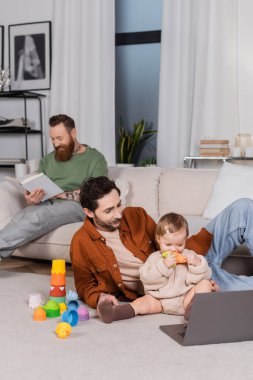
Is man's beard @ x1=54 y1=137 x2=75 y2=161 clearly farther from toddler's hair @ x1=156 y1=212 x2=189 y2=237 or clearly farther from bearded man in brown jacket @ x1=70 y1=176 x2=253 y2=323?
toddler's hair @ x1=156 y1=212 x2=189 y2=237

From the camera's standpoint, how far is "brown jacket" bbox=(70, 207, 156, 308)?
2570 mm

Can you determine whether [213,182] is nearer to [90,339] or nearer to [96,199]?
[96,199]

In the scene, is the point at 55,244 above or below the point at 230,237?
below

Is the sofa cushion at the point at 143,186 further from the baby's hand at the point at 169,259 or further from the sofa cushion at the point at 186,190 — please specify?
the baby's hand at the point at 169,259

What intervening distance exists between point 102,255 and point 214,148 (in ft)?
8.16

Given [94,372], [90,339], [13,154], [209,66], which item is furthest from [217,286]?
[13,154]

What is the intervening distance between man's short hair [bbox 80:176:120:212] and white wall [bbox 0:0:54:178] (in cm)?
337

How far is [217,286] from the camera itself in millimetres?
2549

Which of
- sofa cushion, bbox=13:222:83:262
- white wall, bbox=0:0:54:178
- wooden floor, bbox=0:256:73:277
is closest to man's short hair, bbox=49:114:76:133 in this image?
sofa cushion, bbox=13:222:83:262

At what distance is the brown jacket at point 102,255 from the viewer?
2570 mm

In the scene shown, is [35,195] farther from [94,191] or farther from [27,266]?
[94,191]

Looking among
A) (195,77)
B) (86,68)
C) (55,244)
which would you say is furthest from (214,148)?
(55,244)

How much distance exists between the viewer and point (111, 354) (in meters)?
2.09

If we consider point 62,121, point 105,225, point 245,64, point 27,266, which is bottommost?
point 27,266
